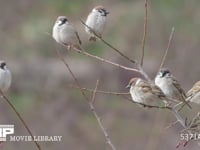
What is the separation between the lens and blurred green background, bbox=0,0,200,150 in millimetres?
10352

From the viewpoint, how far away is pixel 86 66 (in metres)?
13.6

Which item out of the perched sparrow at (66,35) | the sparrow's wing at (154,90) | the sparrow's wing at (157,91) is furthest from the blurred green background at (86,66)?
the sparrow's wing at (157,91)

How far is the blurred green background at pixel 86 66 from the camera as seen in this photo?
34.0 feet

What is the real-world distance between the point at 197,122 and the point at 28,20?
10612 millimetres

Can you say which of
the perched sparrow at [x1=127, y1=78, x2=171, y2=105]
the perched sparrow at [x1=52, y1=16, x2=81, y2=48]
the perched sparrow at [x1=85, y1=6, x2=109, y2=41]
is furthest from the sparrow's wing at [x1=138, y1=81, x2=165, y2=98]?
the perched sparrow at [x1=52, y1=16, x2=81, y2=48]

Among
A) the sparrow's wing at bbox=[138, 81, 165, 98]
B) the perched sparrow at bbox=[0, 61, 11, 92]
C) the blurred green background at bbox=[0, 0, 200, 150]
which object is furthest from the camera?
the blurred green background at bbox=[0, 0, 200, 150]

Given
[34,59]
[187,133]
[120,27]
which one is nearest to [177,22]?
[120,27]

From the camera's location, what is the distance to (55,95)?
37.3 feet

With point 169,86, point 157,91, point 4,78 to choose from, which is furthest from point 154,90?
point 4,78

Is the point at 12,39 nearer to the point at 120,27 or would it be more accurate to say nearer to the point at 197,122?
the point at 120,27

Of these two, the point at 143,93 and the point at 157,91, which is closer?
the point at 157,91

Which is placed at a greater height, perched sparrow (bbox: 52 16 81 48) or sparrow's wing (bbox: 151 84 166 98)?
perched sparrow (bbox: 52 16 81 48)

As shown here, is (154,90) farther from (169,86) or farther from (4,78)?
(4,78)

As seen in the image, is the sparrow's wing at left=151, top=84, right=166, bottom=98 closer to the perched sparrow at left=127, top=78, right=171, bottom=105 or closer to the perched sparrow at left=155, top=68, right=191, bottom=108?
the perched sparrow at left=127, top=78, right=171, bottom=105
